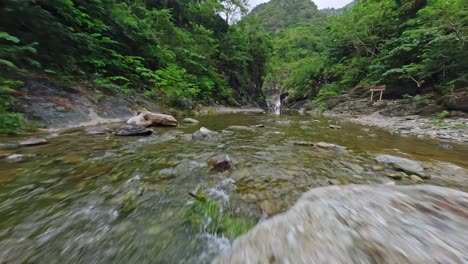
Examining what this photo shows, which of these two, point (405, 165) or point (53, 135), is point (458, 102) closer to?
point (405, 165)

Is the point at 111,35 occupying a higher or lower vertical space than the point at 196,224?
higher

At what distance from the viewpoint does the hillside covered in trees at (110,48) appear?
4.79 meters

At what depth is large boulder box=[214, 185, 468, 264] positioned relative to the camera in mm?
970

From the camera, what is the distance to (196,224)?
4.93ft

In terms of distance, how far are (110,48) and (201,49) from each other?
31.9ft

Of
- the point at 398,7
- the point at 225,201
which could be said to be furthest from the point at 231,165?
the point at 398,7

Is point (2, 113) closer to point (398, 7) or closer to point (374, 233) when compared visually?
point (374, 233)

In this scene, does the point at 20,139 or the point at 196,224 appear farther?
the point at 20,139

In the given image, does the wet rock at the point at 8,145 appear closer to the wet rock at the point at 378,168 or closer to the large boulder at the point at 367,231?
the large boulder at the point at 367,231

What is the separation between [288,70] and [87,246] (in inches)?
1925

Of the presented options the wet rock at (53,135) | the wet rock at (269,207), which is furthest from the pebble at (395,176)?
the wet rock at (53,135)

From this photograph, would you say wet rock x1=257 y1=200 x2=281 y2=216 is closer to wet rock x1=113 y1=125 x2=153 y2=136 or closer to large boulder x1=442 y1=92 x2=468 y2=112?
wet rock x1=113 y1=125 x2=153 y2=136

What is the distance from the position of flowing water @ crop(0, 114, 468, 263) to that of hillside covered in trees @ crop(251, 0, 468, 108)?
906cm

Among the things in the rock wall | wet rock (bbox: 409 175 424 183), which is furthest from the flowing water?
the rock wall
